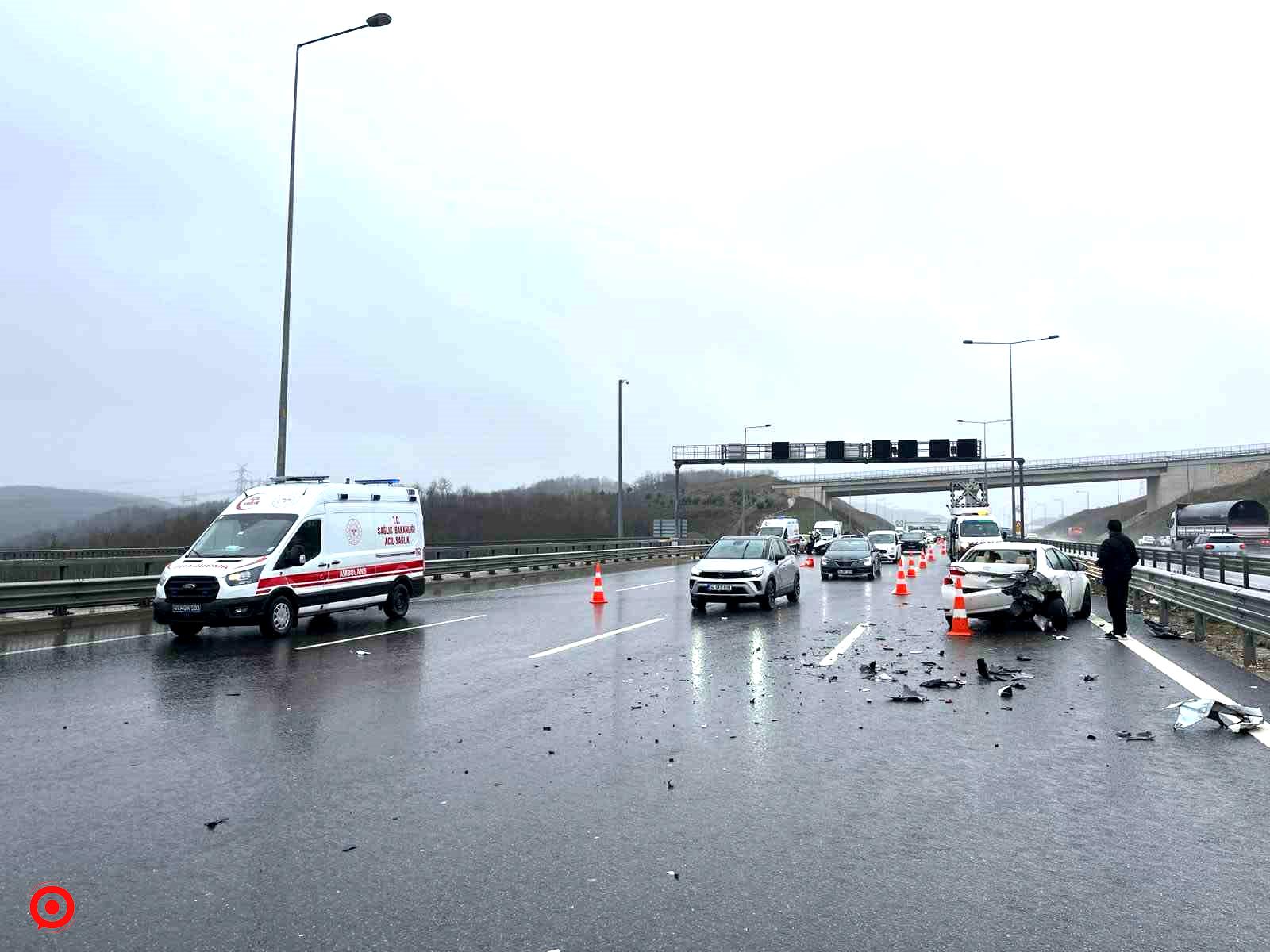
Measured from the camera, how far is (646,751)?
723cm

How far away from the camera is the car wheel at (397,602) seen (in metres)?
17.9

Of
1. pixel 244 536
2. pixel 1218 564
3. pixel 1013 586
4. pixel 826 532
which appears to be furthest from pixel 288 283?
pixel 826 532

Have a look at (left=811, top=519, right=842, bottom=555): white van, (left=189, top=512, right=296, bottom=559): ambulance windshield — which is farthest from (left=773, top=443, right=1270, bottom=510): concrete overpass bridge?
(left=189, top=512, right=296, bottom=559): ambulance windshield

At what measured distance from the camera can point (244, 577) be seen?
14.5 meters

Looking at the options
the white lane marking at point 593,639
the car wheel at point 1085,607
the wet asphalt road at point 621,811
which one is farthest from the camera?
the car wheel at point 1085,607

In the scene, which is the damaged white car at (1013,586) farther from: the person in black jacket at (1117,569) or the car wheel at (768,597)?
the car wheel at (768,597)

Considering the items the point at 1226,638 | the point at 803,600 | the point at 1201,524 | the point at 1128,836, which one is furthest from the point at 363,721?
the point at 1201,524

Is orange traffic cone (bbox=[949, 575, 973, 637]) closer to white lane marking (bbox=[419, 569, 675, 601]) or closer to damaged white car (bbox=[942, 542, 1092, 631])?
damaged white car (bbox=[942, 542, 1092, 631])

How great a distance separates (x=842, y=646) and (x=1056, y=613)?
4515 mm

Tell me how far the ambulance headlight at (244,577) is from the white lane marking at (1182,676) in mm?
12611

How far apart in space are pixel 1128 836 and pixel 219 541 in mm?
13953

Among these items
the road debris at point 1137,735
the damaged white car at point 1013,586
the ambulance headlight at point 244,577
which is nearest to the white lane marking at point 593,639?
the ambulance headlight at point 244,577

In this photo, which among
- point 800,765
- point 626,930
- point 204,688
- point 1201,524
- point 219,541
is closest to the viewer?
point 626,930

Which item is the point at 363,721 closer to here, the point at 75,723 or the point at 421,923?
the point at 75,723
